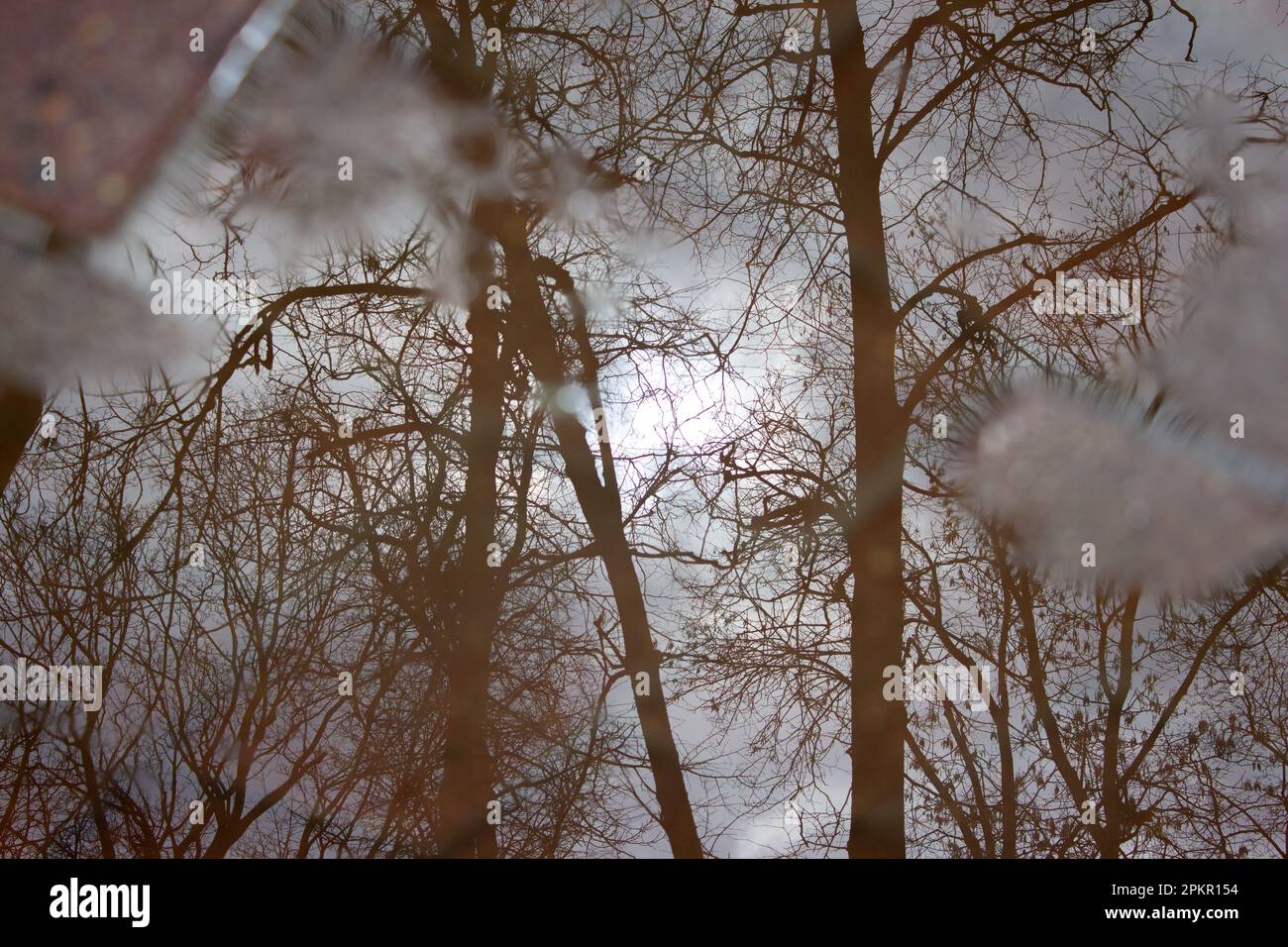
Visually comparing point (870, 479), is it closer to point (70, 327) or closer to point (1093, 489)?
point (1093, 489)

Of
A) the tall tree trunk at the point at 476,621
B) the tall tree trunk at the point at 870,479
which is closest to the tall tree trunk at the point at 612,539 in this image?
the tall tree trunk at the point at 476,621

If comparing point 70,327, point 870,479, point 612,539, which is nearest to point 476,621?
point 612,539

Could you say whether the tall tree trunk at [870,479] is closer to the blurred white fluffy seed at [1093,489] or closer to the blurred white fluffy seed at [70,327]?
the blurred white fluffy seed at [1093,489]

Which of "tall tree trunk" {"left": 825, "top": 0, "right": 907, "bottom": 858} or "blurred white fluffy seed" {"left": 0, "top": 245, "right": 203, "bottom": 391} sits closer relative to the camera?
"tall tree trunk" {"left": 825, "top": 0, "right": 907, "bottom": 858}

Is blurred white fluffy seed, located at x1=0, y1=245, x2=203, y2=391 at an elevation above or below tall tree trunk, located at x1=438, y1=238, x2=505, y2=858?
above

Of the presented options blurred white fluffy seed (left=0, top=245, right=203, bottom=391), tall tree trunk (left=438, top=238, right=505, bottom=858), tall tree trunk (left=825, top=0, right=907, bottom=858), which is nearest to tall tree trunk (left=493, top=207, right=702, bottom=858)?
tall tree trunk (left=438, top=238, right=505, bottom=858)

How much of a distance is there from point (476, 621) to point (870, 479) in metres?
1.42

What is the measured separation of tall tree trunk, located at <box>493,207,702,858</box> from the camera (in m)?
2.81

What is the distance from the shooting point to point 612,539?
2.90 m

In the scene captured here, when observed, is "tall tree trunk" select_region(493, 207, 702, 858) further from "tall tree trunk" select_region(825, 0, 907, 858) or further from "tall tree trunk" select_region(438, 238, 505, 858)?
"tall tree trunk" select_region(825, 0, 907, 858)

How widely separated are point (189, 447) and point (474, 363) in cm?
106

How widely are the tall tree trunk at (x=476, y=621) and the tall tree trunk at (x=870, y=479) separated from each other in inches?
47.7

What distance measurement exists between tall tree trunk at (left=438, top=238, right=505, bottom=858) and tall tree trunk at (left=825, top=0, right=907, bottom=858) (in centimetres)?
121
